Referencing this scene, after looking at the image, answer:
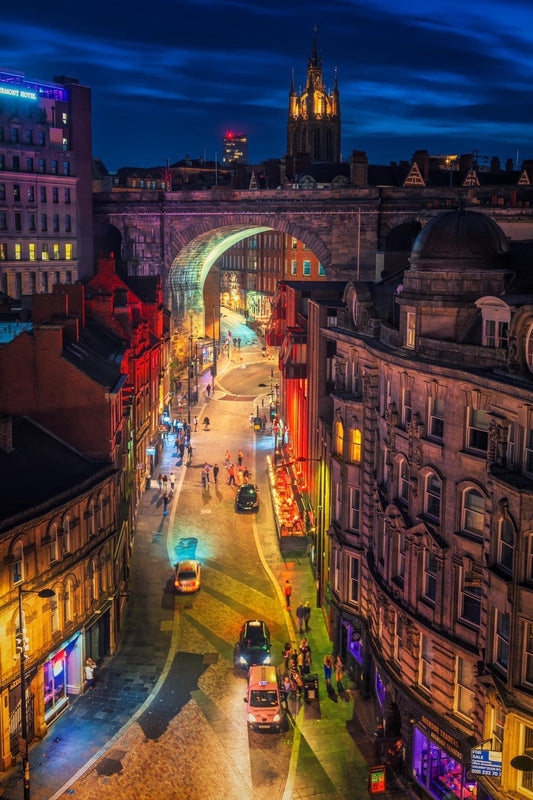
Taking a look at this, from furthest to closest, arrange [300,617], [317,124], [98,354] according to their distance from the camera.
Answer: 1. [317,124]
2. [98,354]
3. [300,617]

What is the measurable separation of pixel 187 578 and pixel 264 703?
13467mm

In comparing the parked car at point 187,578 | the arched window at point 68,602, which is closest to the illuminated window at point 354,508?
the parked car at point 187,578

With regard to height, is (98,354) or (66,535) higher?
(98,354)

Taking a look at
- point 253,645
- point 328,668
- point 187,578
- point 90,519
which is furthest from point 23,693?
point 187,578

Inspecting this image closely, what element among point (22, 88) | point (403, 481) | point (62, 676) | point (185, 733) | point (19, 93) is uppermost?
point (22, 88)

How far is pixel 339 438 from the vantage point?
41.4 meters

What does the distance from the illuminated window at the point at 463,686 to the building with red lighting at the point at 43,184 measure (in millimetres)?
71452

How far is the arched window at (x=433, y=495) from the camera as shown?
3041 cm

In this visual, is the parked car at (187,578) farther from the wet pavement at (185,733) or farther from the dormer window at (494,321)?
the dormer window at (494,321)

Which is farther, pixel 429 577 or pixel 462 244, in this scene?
pixel 429 577

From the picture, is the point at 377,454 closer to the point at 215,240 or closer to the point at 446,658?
the point at 446,658

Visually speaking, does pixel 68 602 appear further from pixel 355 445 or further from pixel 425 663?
pixel 425 663

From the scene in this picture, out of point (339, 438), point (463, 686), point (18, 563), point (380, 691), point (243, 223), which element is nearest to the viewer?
point (463, 686)

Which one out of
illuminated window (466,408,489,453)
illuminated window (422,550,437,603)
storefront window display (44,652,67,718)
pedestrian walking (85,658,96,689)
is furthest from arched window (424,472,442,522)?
pedestrian walking (85,658,96,689)
